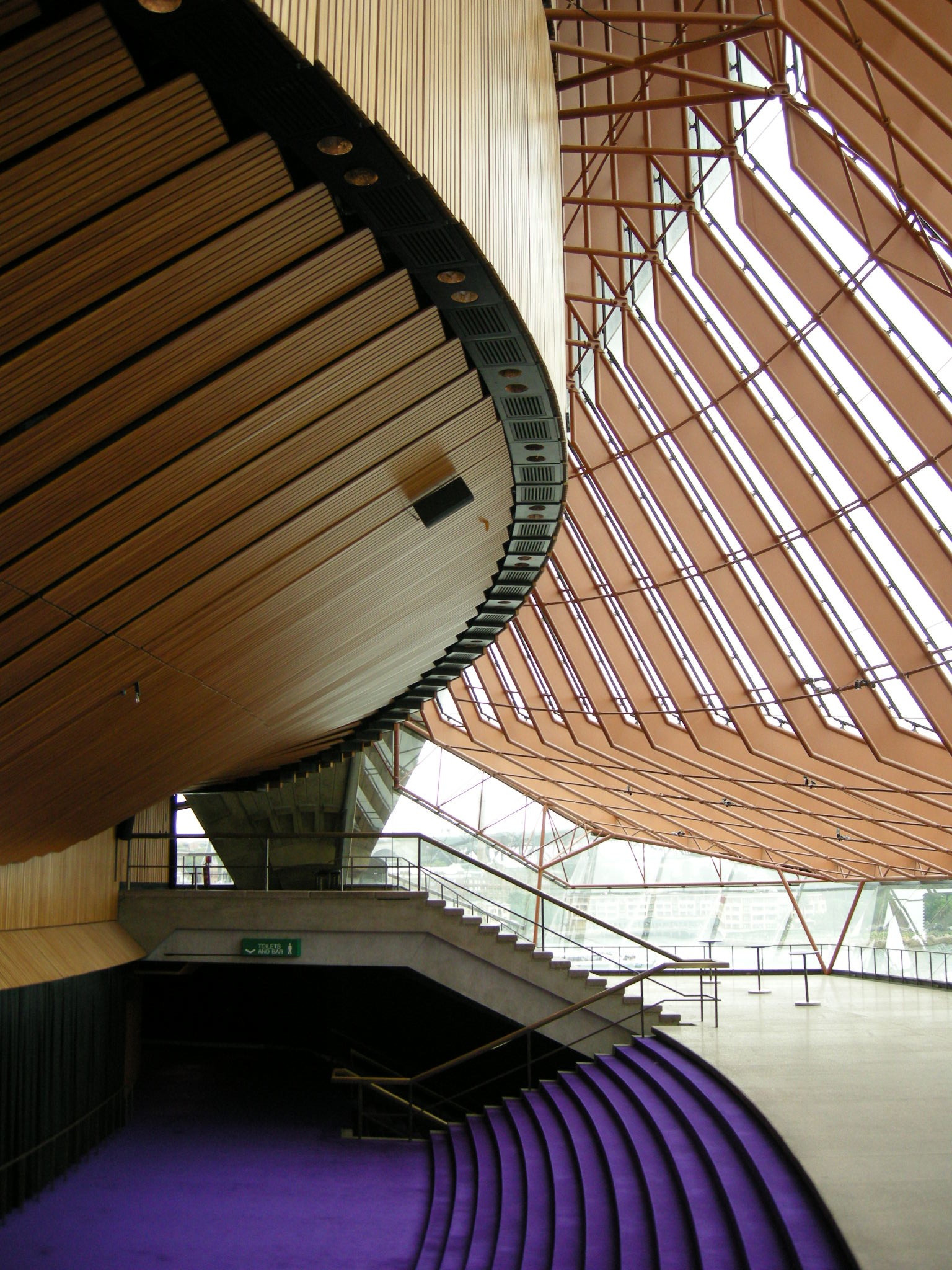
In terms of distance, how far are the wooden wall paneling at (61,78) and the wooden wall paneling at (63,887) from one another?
13.3 m

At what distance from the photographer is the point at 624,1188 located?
12836mm

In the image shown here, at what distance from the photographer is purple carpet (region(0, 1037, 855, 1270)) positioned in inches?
422

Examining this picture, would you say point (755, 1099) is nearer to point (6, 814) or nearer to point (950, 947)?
point (6, 814)

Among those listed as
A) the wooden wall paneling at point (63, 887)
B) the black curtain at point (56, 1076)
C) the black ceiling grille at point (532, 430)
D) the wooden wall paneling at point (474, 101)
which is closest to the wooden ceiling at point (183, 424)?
the black ceiling grille at point (532, 430)

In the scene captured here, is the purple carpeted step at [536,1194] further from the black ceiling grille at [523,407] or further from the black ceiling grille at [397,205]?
the black ceiling grille at [397,205]

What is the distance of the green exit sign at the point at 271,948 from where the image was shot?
23656 millimetres

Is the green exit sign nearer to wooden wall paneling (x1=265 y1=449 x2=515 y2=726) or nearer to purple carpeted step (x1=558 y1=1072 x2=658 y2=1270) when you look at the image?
wooden wall paneling (x1=265 y1=449 x2=515 y2=726)

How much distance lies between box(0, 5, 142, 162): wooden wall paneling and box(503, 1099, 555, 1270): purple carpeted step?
11577mm

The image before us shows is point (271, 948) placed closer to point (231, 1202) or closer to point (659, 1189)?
point (231, 1202)

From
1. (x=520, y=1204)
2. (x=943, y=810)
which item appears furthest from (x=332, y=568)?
(x=943, y=810)

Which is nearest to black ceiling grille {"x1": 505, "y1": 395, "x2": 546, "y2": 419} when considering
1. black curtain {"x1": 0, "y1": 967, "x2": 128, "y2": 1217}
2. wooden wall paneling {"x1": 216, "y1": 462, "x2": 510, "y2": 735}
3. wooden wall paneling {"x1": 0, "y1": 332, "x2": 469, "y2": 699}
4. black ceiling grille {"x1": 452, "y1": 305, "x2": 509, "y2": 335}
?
wooden wall paneling {"x1": 0, "y1": 332, "x2": 469, "y2": 699}

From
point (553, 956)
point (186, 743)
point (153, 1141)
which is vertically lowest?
point (153, 1141)

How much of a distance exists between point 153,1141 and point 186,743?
9072 millimetres

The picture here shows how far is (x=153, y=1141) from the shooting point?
2127 cm
